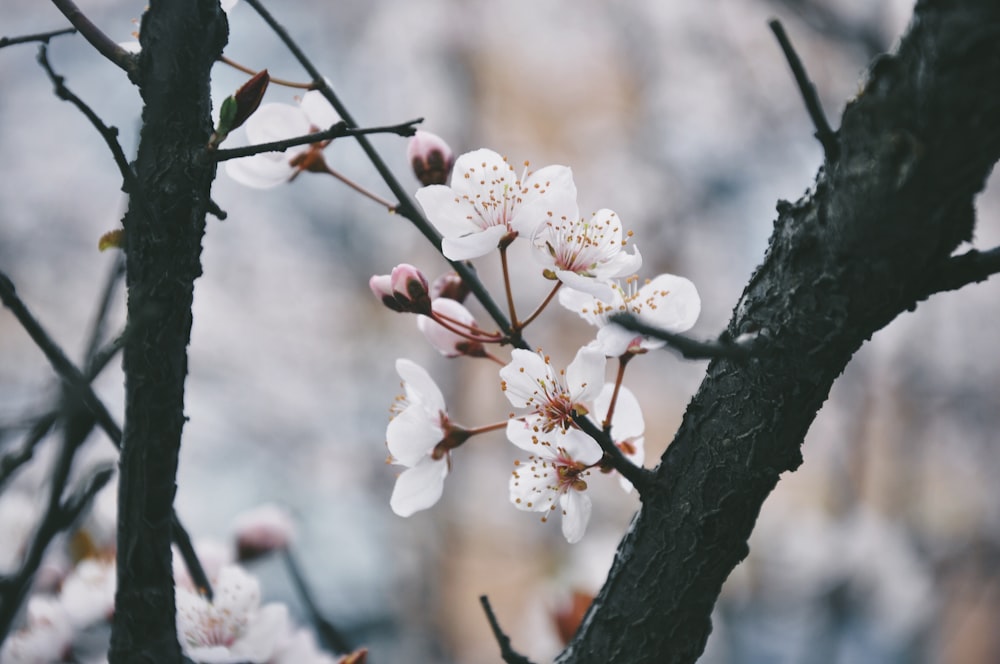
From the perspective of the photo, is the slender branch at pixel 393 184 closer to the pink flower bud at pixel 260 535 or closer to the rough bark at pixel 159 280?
the rough bark at pixel 159 280

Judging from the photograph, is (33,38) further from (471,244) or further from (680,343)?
(680,343)

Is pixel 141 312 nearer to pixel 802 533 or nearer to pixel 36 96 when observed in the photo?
pixel 802 533

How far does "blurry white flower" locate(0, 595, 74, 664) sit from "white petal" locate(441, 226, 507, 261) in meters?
0.45

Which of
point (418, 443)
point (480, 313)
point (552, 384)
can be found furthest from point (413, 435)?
point (480, 313)

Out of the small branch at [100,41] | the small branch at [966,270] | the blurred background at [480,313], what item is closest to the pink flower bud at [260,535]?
the small branch at [100,41]

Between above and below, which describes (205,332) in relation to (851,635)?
above

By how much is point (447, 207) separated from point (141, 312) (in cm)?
18

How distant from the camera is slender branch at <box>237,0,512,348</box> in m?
0.45

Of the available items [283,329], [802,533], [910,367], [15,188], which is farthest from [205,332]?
[910,367]

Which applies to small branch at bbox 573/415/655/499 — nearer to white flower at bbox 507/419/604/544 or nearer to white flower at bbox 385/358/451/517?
white flower at bbox 507/419/604/544

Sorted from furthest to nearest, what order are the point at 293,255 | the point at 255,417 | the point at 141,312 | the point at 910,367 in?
1. the point at 293,255
2. the point at 255,417
3. the point at 910,367
4. the point at 141,312

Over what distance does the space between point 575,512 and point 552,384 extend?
0.08m

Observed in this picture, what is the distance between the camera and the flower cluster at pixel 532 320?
0.43 metres

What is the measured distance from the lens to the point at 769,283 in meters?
0.39
